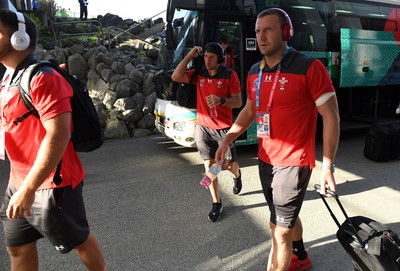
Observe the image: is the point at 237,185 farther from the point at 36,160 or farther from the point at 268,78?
the point at 36,160

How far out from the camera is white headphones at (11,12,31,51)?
167cm

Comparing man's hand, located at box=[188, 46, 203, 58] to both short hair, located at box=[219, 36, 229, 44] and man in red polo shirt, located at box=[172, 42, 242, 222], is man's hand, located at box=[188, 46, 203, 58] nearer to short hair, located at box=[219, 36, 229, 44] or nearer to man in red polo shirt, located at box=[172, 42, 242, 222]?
man in red polo shirt, located at box=[172, 42, 242, 222]

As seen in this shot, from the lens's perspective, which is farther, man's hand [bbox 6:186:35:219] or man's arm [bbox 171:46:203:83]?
man's arm [bbox 171:46:203:83]

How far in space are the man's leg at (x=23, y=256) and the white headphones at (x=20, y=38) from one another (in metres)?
1.16

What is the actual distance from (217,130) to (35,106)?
7.13ft

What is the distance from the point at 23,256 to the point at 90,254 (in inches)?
15.4

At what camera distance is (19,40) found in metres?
1.68

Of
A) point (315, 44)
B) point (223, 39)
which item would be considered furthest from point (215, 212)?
point (315, 44)

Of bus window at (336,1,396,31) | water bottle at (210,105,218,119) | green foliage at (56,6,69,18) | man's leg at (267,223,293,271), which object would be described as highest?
green foliage at (56,6,69,18)

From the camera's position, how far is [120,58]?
9859 mm

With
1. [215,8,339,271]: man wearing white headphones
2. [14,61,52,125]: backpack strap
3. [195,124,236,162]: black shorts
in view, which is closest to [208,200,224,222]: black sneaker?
[195,124,236,162]: black shorts

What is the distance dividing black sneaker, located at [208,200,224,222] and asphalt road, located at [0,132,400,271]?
69mm

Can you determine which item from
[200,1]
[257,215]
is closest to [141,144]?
[200,1]

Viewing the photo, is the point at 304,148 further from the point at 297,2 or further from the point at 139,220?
the point at 297,2
